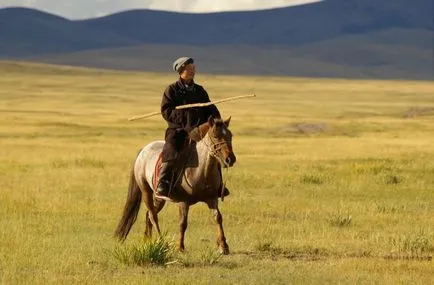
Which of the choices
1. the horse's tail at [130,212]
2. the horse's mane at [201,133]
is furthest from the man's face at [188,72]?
the horse's tail at [130,212]

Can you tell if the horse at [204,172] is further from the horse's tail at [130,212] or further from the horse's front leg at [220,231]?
the horse's tail at [130,212]

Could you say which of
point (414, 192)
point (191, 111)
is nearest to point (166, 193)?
point (191, 111)

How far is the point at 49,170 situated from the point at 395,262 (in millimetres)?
15197

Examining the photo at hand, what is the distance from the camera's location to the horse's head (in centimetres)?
1130

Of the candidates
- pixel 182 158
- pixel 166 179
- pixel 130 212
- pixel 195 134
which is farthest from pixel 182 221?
pixel 130 212

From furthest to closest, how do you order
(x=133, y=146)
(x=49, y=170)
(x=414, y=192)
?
(x=133, y=146) → (x=49, y=170) → (x=414, y=192)

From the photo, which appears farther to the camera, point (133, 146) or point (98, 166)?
point (133, 146)

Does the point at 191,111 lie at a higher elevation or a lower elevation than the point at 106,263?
higher

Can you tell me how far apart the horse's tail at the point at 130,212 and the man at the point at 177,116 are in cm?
102

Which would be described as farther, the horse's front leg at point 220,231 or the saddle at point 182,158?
the saddle at point 182,158

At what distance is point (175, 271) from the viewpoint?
1110 centimetres

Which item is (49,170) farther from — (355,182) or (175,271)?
(175,271)

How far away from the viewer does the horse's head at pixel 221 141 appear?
1130cm

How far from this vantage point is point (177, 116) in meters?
12.2
